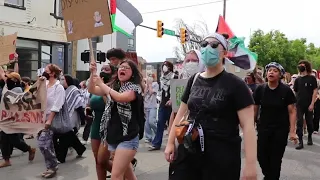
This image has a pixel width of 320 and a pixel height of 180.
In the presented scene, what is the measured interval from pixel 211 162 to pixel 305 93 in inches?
270

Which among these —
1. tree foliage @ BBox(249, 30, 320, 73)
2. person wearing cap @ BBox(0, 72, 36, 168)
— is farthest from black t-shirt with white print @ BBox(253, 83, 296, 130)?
tree foliage @ BBox(249, 30, 320, 73)

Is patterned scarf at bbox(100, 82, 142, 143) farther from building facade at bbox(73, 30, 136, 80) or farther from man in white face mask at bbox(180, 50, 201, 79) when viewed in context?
building facade at bbox(73, 30, 136, 80)

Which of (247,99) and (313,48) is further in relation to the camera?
(313,48)

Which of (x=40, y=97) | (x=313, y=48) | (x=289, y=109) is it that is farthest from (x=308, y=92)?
(x=313, y=48)

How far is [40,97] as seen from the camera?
22.2ft

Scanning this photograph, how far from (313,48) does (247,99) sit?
79371mm

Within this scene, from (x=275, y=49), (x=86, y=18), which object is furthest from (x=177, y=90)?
(x=275, y=49)

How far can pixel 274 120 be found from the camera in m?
5.30

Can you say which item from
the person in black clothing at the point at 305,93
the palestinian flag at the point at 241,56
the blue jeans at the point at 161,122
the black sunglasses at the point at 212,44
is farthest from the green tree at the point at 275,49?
the black sunglasses at the point at 212,44

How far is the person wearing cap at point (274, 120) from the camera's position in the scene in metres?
5.21

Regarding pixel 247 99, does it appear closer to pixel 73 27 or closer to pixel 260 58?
pixel 73 27

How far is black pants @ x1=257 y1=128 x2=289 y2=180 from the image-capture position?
5152mm

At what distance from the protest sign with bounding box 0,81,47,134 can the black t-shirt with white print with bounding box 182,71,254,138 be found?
4.02m

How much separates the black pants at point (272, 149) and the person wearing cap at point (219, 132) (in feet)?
6.81
